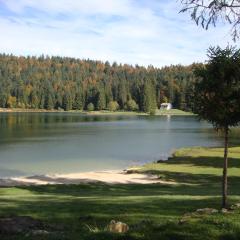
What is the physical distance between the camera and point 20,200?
19438 mm

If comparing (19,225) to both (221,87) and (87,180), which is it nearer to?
(221,87)

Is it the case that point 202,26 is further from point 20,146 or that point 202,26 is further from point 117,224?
point 20,146

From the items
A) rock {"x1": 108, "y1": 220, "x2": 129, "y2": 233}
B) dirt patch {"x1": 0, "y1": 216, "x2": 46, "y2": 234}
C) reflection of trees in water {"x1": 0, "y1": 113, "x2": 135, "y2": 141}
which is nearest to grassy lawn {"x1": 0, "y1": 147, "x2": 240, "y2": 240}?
rock {"x1": 108, "y1": 220, "x2": 129, "y2": 233}

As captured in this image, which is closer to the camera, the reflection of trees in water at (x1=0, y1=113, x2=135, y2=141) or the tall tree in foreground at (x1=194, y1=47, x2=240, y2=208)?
the tall tree in foreground at (x1=194, y1=47, x2=240, y2=208)

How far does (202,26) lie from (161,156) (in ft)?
145

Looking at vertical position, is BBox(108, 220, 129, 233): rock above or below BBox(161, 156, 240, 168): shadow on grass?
above

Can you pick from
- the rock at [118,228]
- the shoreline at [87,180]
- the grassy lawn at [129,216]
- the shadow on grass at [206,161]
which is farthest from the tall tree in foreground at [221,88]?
the shadow on grass at [206,161]

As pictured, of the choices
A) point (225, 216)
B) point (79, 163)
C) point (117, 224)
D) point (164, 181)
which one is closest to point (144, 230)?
point (117, 224)

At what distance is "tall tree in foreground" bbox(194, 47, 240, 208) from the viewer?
56.1 ft

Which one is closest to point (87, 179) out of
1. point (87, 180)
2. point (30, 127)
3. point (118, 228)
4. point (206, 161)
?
point (87, 180)

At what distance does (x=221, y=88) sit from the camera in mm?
17094

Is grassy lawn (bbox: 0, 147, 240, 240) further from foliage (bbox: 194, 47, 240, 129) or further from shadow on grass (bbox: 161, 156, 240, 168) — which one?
shadow on grass (bbox: 161, 156, 240, 168)

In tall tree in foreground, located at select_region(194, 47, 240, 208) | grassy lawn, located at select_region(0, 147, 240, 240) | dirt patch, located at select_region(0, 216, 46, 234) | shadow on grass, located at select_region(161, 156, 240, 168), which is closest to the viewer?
grassy lawn, located at select_region(0, 147, 240, 240)

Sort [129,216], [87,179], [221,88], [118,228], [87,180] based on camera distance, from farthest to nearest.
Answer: [87,179]
[87,180]
[221,88]
[129,216]
[118,228]
